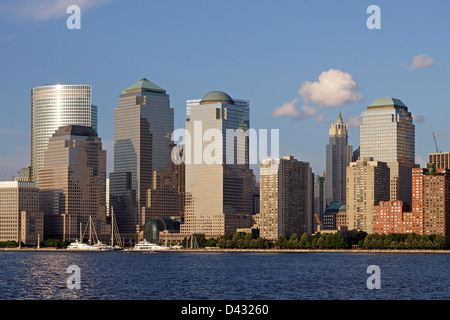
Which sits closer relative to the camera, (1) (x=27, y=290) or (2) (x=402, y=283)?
(1) (x=27, y=290)

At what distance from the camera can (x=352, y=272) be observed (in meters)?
156

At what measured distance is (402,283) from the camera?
12712 centimetres

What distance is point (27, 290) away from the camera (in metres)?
110
